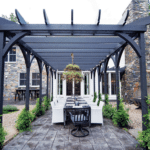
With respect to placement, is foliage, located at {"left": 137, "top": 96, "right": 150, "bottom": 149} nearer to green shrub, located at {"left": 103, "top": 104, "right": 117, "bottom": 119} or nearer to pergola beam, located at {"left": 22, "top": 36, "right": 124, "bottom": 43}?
pergola beam, located at {"left": 22, "top": 36, "right": 124, "bottom": 43}

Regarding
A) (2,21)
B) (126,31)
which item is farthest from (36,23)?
(126,31)

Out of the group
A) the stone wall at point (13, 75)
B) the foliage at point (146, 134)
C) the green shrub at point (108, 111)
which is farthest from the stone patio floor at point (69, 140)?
the stone wall at point (13, 75)

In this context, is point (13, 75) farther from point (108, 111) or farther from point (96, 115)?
point (96, 115)

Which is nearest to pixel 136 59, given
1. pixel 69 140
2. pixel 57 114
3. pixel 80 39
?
pixel 80 39

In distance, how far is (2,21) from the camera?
9.29 feet

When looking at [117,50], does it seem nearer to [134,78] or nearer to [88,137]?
[88,137]

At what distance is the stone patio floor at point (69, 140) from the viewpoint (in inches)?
110

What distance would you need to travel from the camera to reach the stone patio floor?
110 inches

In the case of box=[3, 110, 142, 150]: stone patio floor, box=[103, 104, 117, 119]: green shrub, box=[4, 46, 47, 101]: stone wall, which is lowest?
box=[3, 110, 142, 150]: stone patio floor

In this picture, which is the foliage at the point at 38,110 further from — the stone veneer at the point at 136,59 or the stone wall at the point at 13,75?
the stone veneer at the point at 136,59

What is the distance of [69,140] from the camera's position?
10.3ft

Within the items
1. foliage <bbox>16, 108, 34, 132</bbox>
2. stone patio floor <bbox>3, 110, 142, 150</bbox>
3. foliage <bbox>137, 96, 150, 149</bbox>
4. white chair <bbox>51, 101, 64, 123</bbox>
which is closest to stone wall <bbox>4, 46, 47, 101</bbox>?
white chair <bbox>51, 101, 64, 123</bbox>

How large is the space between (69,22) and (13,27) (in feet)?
4.33

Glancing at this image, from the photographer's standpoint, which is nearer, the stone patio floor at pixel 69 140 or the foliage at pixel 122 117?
the stone patio floor at pixel 69 140
